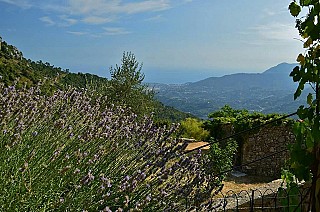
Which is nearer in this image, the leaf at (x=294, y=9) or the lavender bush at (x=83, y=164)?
the leaf at (x=294, y=9)

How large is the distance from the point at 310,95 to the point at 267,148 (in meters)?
7.61

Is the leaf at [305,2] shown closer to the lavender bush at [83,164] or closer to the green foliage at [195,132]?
the lavender bush at [83,164]

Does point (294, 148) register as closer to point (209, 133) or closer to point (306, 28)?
point (306, 28)

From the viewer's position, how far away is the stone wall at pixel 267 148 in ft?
29.0

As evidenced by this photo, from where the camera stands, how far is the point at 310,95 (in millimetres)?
1790

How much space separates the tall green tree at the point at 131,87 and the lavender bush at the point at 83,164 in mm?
8858

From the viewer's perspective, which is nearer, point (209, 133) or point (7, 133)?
point (7, 133)

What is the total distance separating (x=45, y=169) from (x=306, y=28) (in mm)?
1490

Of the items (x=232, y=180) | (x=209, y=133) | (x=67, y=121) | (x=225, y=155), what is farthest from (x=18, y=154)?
(x=209, y=133)

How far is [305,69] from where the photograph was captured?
5.71 feet

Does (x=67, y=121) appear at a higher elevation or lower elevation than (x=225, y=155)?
higher

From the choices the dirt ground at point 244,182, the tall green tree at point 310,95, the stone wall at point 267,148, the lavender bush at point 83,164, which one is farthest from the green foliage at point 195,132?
the tall green tree at point 310,95

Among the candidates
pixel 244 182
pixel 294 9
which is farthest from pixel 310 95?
pixel 244 182

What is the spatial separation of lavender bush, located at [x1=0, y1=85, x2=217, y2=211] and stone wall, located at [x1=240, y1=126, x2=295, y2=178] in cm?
607
